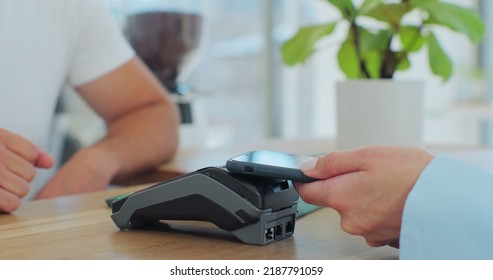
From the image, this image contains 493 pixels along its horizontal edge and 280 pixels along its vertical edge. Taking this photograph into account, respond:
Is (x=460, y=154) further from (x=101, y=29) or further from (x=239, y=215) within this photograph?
(x=239, y=215)

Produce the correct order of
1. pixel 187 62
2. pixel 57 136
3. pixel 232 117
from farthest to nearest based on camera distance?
pixel 232 117, pixel 187 62, pixel 57 136

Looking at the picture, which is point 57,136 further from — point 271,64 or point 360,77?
point 271,64

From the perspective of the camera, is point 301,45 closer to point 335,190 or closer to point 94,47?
point 94,47

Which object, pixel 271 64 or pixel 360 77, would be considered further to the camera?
pixel 271 64

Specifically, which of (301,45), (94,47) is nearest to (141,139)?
(94,47)

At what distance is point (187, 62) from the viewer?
1944 mm

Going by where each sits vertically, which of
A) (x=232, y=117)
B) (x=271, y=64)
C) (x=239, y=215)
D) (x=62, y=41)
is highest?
(x=62, y=41)

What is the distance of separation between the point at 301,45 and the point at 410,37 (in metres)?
0.19

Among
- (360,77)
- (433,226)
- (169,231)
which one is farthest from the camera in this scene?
(360,77)

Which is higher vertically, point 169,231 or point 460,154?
point 169,231

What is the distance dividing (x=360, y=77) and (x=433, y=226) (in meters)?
0.75

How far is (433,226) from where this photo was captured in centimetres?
59

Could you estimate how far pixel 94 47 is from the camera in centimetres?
140

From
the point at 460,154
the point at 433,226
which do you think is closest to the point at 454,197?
the point at 433,226
